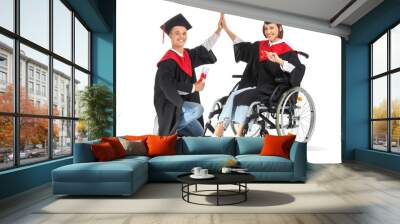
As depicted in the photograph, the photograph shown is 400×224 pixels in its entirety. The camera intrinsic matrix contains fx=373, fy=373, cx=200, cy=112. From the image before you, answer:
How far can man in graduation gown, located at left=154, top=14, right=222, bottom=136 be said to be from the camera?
8445 mm

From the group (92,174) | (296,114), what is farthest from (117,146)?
(296,114)

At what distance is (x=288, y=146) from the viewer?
A: 616 cm

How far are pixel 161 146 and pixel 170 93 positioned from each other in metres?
2.24

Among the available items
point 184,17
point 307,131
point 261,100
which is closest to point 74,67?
point 184,17

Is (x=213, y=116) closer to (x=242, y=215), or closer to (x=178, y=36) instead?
(x=178, y=36)

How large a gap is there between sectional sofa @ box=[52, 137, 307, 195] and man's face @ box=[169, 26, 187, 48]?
2787mm

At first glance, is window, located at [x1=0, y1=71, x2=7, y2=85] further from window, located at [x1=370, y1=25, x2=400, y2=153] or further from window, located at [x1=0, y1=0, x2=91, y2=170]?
window, located at [x1=370, y1=25, x2=400, y2=153]

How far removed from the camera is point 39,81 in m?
5.72

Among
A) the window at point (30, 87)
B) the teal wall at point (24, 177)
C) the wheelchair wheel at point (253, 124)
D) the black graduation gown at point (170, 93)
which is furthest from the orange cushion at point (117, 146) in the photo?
the wheelchair wheel at point (253, 124)

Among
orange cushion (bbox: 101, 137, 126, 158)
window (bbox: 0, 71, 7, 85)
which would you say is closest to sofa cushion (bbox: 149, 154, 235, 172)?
orange cushion (bbox: 101, 137, 126, 158)

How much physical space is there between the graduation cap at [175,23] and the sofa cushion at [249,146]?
3275 millimetres

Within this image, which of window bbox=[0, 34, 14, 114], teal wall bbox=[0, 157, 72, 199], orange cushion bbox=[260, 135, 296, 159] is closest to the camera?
teal wall bbox=[0, 157, 72, 199]

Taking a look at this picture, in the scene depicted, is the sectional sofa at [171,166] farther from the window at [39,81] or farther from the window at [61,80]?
the window at [61,80]

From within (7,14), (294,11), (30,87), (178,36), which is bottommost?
(30,87)
